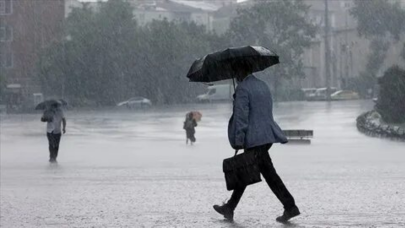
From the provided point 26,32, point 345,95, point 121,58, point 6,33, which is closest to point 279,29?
point 345,95

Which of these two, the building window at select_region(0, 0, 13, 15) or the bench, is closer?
the bench

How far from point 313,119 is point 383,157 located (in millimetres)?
24854

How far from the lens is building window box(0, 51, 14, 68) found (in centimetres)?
8644

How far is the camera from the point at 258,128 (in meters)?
9.02

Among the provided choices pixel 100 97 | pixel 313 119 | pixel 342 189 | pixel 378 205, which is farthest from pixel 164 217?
pixel 100 97

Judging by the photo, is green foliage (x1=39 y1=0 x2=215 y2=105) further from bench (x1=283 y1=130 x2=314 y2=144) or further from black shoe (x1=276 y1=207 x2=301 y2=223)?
black shoe (x1=276 y1=207 x2=301 y2=223)

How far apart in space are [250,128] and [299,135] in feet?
61.0

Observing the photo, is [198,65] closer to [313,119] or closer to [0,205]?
[0,205]

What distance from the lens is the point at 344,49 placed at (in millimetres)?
105938

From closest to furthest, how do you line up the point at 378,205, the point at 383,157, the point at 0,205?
the point at 378,205
the point at 0,205
the point at 383,157

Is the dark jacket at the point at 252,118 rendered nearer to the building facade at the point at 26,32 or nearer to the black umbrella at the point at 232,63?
the black umbrella at the point at 232,63

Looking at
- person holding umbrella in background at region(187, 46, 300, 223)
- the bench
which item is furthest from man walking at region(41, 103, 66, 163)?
person holding umbrella in background at region(187, 46, 300, 223)

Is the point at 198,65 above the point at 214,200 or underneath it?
above

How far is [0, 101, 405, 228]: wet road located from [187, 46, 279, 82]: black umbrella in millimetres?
1536
